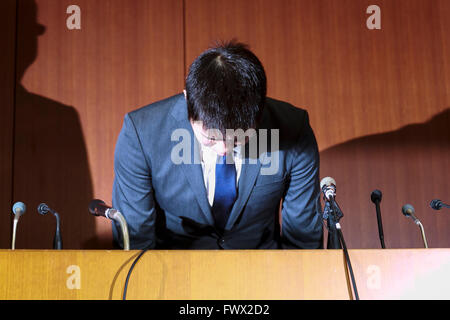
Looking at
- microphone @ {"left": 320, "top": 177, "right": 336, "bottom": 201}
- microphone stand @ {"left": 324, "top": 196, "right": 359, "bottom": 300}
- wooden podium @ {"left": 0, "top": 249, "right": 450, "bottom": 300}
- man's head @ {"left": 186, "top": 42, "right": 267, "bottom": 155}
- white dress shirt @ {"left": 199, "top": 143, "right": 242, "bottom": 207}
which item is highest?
man's head @ {"left": 186, "top": 42, "right": 267, "bottom": 155}

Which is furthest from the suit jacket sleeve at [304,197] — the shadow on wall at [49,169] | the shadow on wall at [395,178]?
the shadow on wall at [49,169]

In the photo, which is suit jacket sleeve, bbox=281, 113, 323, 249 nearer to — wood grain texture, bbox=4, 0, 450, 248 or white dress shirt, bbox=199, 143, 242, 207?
white dress shirt, bbox=199, 143, 242, 207

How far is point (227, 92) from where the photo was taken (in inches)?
39.8

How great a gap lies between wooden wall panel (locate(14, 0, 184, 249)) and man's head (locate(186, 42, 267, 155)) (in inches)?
62.9

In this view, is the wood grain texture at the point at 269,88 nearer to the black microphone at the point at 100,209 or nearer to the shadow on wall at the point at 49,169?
the shadow on wall at the point at 49,169

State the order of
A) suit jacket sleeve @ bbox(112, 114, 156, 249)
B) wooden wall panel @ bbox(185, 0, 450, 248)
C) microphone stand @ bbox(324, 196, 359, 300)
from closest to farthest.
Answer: microphone stand @ bbox(324, 196, 359, 300) < suit jacket sleeve @ bbox(112, 114, 156, 249) < wooden wall panel @ bbox(185, 0, 450, 248)

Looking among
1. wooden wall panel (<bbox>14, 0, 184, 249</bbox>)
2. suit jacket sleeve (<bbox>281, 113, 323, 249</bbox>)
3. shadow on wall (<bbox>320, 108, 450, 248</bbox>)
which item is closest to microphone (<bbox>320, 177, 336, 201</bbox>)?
suit jacket sleeve (<bbox>281, 113, 323, 249</bbox>)

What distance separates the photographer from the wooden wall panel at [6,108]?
2.51 m

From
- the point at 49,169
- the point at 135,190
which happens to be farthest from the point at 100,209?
the point at 49,169

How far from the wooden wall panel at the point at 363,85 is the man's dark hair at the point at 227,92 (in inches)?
64.4

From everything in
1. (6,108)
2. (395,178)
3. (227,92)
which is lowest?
(395,178)

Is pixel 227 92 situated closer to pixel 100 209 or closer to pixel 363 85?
pixel 100 209

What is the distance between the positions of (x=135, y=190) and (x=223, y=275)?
1.77 ft

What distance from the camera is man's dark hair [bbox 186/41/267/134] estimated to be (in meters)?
1.01
